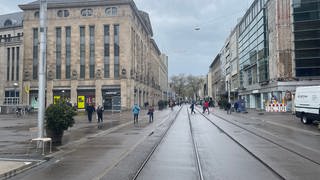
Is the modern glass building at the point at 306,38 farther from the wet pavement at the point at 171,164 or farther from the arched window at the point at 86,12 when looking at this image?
the wet pavement at the point at 171,164

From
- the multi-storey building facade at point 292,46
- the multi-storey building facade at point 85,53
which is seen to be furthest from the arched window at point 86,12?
the multi-storey building facade at point 292,46

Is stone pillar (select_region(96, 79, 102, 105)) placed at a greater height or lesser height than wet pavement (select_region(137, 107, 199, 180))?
greater

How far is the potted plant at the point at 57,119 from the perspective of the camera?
1423 cm

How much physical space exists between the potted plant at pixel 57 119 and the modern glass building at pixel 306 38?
1503 inches

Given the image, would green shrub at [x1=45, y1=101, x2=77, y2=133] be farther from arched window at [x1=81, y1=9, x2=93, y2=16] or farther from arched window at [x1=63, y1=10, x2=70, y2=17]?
arched window at [x1=63, y1=10, x2=70, y2=17]

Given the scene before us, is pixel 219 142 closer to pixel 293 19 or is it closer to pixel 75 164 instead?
pixel 75 164

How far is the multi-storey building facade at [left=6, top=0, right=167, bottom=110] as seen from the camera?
196 feet

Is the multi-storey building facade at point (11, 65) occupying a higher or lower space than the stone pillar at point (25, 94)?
higher

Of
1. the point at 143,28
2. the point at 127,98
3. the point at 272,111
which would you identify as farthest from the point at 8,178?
the point at 143,28

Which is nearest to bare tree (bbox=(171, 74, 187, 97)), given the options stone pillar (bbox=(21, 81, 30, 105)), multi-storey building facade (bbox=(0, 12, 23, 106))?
multi-storey building facade (bbox=(0, 12, 23, 106))

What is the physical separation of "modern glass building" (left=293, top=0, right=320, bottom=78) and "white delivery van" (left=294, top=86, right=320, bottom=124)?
21234mm

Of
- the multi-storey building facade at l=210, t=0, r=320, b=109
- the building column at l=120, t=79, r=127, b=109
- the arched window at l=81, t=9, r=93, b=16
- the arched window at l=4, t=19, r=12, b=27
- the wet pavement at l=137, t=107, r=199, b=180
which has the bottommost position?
the wet pavement at l=137, t=107, r=199, b=180

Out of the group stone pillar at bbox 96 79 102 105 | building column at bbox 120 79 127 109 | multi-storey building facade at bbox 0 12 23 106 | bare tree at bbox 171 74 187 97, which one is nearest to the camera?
building column at bbox 120 79 127 109

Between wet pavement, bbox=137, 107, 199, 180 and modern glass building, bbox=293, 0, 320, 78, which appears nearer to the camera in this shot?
wet pavement, bbox=137, 107, 199, 180
